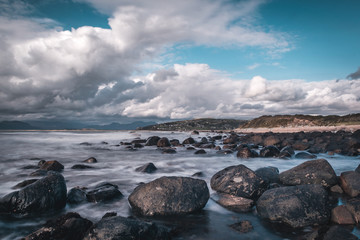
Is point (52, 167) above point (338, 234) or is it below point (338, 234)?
above

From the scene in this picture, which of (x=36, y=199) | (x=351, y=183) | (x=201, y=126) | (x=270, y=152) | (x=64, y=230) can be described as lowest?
(x=201, y=126)

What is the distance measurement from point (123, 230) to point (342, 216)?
471cm

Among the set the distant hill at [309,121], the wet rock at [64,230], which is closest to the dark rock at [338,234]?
the wet rock at [64,230]

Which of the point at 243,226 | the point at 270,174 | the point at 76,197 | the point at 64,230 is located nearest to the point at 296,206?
the point at 243,226

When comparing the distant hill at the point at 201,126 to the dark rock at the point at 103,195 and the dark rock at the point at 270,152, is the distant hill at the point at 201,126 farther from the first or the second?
the dark rock at the point at 103,195

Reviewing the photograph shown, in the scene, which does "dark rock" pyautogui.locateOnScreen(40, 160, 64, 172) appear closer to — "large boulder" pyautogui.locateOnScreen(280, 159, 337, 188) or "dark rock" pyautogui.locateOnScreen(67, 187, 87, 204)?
"dark rock" pyautogui.locateOnScreen(67, 187, 87, 204)

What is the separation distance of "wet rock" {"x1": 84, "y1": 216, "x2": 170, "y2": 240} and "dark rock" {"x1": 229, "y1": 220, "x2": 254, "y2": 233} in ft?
5.44

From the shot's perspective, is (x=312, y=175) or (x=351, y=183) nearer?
(x=351, y=183)

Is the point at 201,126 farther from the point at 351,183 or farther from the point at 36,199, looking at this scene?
the point at 36,199

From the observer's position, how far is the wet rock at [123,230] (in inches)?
146

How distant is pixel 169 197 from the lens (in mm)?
5355

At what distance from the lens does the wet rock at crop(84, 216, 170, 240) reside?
3.71m

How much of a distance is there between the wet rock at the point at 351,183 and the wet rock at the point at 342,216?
196 cm

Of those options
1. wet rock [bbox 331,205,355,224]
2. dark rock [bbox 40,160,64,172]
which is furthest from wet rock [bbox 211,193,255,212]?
dark rock [bbox 40,160,64,172]
